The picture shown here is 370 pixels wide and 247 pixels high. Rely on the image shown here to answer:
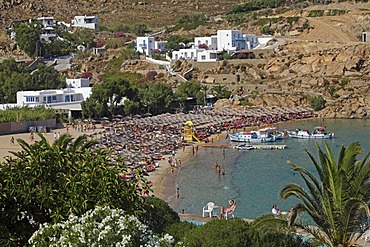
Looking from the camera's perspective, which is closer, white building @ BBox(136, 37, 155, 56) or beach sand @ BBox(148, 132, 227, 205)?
beach sand @ BBox(148, 132, 227, 205)

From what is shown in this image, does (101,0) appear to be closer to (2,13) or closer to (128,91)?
(2,13)

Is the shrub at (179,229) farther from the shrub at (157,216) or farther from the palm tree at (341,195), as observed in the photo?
the palm tree at (341,195)

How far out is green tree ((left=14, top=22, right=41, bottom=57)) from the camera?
73250mm

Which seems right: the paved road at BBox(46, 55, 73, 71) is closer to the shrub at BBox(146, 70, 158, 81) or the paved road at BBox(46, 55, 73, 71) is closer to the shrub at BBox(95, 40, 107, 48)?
the shrub at BBox(95, 40, 107, 48)

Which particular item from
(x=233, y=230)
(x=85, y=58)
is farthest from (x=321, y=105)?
(x=233, y=230)

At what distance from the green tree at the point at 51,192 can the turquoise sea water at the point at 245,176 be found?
13.5 meters

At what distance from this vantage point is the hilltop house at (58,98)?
51.1 metres

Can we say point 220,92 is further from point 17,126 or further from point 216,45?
point 17,126

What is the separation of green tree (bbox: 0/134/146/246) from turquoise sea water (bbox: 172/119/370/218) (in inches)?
532

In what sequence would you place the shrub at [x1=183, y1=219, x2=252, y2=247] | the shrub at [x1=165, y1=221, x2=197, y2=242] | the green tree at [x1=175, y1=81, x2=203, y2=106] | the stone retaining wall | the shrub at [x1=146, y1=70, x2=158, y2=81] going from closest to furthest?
the shrub at [x1=183, y1=219, x2=252, y2=247] → the shrub at [x1=165, y1=221, x2=197, y2=242] → the stone retaining wall → the green tree at [x1=175, y1=81, x2=203, y2=106] → the shrub at [x1=146, y1=70, x2=158, y2=81]

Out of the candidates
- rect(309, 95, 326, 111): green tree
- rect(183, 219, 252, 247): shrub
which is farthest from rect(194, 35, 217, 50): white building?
rect(183, 219, 252, 247): shrub

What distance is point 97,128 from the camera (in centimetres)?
4609

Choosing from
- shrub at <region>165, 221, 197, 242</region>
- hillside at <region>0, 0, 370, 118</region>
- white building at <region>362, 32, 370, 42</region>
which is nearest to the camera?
shrub at <region>165, 221, 197, 242</region>

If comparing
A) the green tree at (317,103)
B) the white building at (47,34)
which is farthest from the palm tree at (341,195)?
the white building at (47,34)
